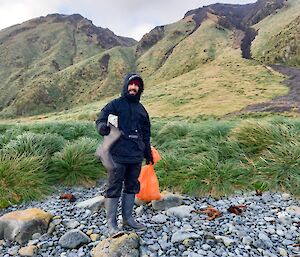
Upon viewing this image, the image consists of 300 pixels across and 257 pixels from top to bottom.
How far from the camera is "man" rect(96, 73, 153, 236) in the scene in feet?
15.0

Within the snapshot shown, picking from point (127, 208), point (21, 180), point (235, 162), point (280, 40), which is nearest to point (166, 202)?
point (127, 208)

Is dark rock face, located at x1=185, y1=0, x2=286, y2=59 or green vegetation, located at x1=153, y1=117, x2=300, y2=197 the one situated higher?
dark rock face, located at x1=185, y1=0, x2=286, y2=59

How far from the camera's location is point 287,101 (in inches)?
1705

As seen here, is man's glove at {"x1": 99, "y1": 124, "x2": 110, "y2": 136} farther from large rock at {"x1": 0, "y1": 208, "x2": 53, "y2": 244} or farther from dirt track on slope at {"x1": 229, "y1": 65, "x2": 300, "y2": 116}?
dirt track on slope at {"x1": 229, "y1": 65, "x2": 300, "y2": 116}

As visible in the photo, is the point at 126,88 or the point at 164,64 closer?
the point at 126,88

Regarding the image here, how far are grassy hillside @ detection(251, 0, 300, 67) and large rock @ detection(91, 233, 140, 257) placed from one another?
7682cm

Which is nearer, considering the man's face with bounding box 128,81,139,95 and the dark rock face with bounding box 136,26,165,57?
the man's face with bounding box 128,81,139,95

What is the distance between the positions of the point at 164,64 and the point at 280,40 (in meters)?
30.6

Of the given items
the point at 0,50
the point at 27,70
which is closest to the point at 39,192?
the point at 27,70

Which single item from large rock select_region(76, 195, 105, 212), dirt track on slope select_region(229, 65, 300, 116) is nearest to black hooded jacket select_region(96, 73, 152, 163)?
large rock select_region(76, 195, 105, 212)

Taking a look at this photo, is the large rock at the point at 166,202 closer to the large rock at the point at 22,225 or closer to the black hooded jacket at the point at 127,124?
the black hooded jacket at the point at 127,124

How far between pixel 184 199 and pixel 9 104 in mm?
98055

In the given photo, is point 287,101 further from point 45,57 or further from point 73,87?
point 45,57

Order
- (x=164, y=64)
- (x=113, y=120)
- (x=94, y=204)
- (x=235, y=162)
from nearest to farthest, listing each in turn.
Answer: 1. (x=113, y=120)
2. (x=94, y=204)
3. (x=235, y=162)
4. (x=164, y=64)
